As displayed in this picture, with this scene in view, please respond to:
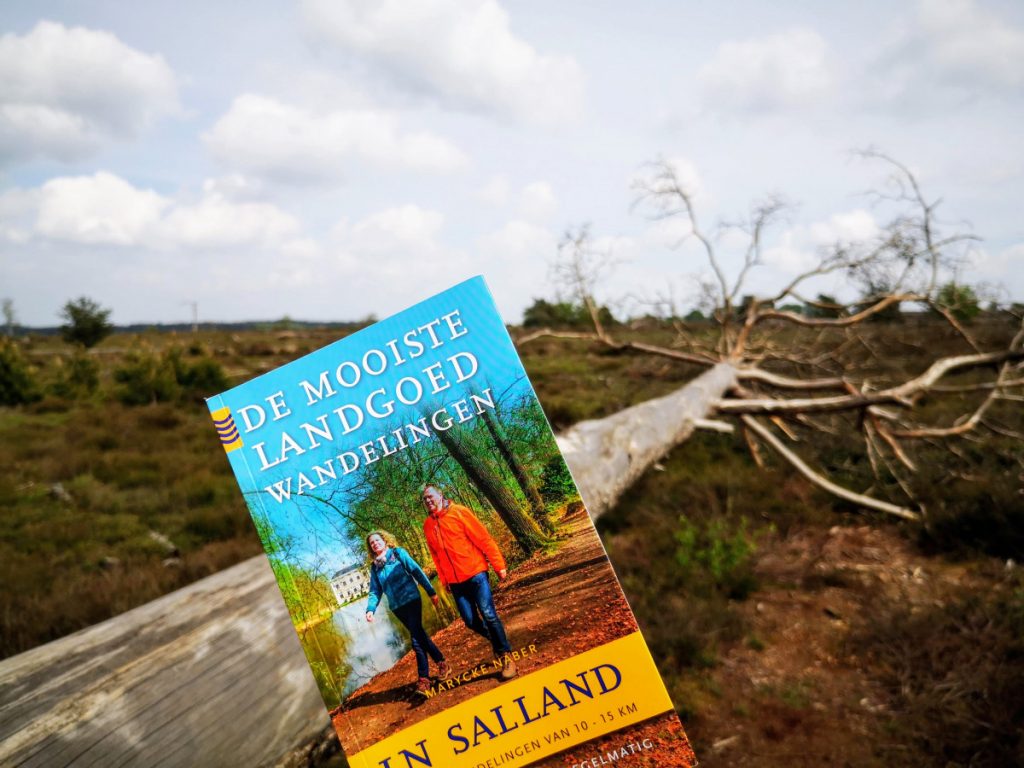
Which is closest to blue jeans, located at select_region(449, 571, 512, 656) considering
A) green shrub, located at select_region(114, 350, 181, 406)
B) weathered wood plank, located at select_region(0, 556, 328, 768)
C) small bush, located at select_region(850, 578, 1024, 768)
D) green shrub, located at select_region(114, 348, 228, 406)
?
weathered wood plank, located at select_region(0, 556, 328, 768)

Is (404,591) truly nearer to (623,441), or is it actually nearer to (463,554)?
(463,554)

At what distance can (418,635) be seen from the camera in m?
0.96

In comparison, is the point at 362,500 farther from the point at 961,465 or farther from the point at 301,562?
the point at 961,465

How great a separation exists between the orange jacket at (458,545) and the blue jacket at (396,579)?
1.3 inches

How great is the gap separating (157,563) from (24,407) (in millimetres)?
12652

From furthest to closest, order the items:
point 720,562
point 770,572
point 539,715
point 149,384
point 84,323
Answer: point 84,323 < point 149,384 < point 770,572 < point 720,562 < point 539,715

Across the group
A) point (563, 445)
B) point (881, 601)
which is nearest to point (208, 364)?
point (563, 445)

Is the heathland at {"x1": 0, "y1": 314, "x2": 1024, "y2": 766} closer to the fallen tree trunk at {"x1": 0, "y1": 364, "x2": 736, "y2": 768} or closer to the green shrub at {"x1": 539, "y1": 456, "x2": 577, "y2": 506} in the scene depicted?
the fallen tree trunk at {"x1": 0, "y1": 364, "x2": 736, "y2": 768}

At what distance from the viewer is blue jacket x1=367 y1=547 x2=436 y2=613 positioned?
937 mm

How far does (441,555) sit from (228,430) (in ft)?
1.25

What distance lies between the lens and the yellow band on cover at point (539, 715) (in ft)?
2.95

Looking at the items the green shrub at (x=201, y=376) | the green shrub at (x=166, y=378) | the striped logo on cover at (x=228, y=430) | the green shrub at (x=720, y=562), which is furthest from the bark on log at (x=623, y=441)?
the green shrub at (x=201, y=376)

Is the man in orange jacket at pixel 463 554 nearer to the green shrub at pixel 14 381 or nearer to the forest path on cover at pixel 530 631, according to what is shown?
the forest path on cover at pixel 530 631

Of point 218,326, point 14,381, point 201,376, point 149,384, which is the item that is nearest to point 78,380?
point 14,381
